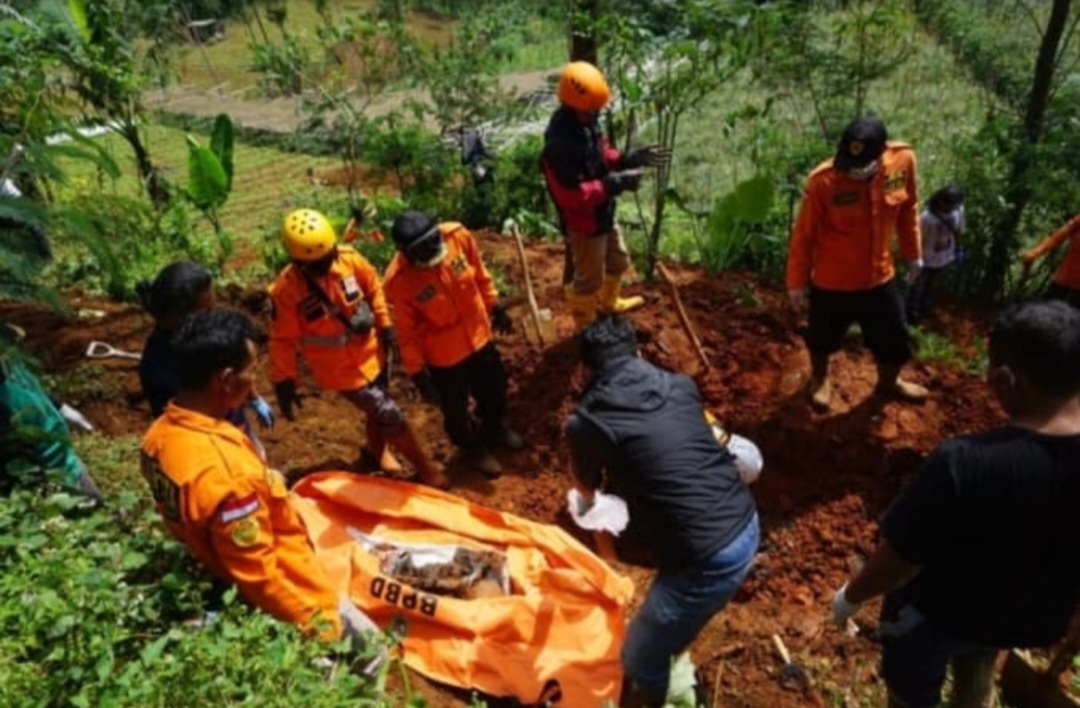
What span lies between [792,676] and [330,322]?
3008 mm

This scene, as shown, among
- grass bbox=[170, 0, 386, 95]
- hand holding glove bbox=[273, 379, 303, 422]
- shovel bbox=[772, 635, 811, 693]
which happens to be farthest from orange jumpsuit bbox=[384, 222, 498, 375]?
grass bbox=[170, 0, 386, 95]

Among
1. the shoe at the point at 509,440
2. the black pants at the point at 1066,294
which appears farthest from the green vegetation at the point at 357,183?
the shoe at the point at 509,440

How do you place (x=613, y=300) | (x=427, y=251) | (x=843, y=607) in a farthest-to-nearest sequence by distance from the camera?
(x=613, y=300), (x=427, y=251), (x=843, y=607)

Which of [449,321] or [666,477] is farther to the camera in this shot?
[449,321]

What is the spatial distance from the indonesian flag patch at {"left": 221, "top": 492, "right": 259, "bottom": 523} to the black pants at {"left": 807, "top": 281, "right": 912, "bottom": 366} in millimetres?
3420

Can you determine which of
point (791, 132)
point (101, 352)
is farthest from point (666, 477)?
point (791, 132)

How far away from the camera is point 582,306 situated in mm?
5691

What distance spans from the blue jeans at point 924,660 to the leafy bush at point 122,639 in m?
1.70

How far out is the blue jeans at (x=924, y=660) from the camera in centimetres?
261

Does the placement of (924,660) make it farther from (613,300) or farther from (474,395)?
(613,300)

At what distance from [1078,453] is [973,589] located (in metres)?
0.54

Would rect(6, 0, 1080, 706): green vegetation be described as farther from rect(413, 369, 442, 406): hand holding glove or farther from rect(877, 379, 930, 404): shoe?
rect(413, 369, 442, 406): hand holding glove

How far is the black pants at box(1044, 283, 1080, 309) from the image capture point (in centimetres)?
497

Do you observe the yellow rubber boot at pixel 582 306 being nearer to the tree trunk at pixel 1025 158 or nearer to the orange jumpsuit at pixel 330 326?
the orange jumpsuit at pixel 330 326
